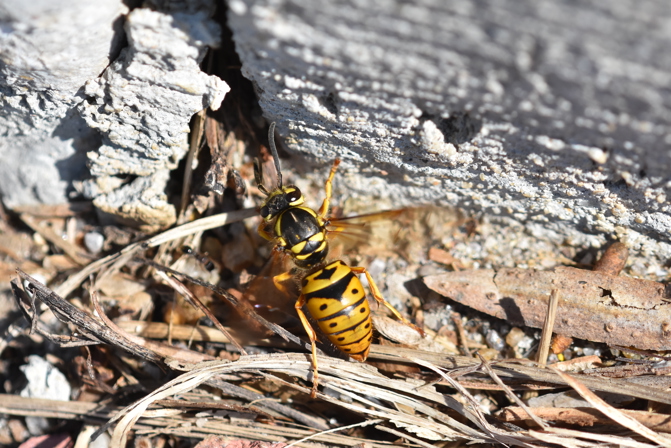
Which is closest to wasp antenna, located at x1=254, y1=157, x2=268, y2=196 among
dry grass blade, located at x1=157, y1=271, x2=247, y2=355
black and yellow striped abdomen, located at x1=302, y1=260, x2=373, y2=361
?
black and yellow striped abdomen, located at x1=302, y1=260, x2=373, y2=361

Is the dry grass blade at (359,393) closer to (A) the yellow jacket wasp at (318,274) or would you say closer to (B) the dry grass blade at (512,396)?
(A) the yellow jacket wasp at (318,274)

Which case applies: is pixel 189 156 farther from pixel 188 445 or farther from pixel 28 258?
pixel 188 445

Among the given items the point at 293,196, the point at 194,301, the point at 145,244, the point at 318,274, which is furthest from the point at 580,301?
the point at 145,244

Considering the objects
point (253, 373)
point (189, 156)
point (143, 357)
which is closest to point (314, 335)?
point (253, 373)

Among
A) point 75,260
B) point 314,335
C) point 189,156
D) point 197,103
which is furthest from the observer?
point 75,260

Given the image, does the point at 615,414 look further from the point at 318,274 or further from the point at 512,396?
the point at 318,274

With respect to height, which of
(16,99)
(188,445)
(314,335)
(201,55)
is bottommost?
(188,445)
